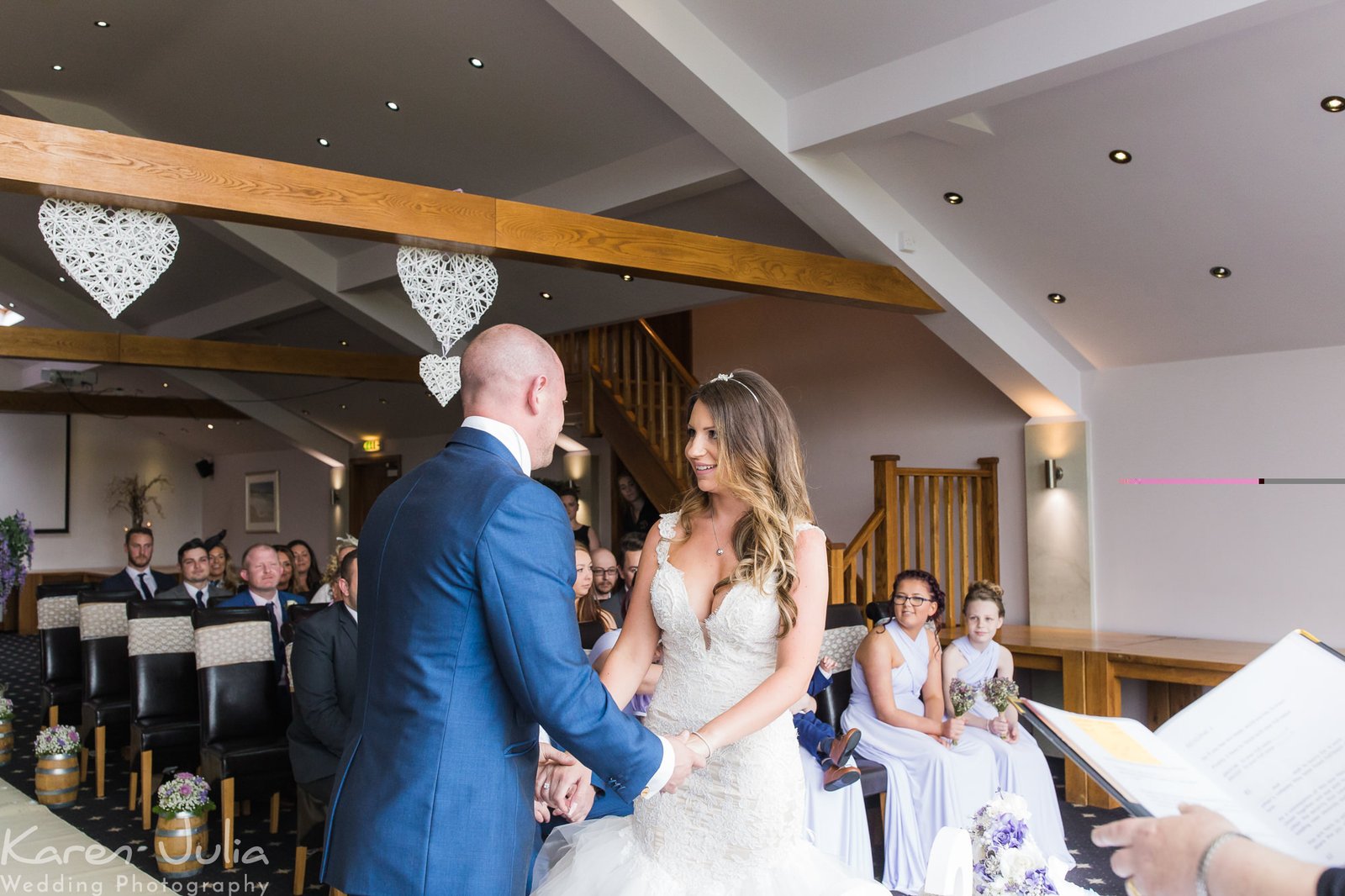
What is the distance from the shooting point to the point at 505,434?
190 cm

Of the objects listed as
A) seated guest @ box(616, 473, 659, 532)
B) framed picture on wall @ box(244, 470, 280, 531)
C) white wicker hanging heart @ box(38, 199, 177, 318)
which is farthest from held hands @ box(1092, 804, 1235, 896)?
framed picture on wall @ box(244, 470, 280, 531)

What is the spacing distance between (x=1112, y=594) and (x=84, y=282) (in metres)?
5.84

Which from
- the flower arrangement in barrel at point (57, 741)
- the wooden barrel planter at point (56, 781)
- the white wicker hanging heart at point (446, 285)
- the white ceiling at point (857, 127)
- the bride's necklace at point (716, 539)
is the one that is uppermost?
the white ceiling at point (857, 127)

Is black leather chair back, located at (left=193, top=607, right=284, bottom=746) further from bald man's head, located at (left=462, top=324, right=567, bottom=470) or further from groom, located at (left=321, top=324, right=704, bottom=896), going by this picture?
bald man's head, located at (left=462, top=324, right=567, bottom=470)

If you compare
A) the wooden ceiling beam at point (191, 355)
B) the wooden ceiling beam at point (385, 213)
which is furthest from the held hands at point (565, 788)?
the wooden ceiling beam at point (191, 355)

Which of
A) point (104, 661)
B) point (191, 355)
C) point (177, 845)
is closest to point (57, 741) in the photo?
point (104, 661)

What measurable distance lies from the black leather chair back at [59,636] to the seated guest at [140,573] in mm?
686

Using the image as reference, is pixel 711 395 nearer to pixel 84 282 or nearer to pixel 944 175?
pixel 84 282

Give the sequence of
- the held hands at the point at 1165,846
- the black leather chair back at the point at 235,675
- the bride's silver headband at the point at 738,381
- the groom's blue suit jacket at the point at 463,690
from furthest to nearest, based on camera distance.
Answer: the black leather chair back at the point at 235,675
the bride's silver headband at the point at 738,381
the groom's blue suit jacket at the point at 463,690
the held hands at the point at 1165,846

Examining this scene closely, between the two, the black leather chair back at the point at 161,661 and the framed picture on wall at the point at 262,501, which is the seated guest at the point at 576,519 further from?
the framed picture on wall at the point at 262,501

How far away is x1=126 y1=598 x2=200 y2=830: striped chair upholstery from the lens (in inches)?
207

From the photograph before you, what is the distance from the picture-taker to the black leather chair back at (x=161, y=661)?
537 cm

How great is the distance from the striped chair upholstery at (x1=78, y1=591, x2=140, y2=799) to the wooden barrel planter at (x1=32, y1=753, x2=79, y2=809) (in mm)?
497

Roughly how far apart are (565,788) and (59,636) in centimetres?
588
